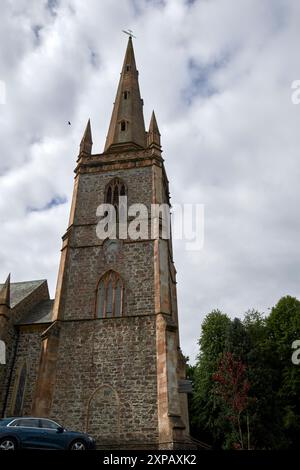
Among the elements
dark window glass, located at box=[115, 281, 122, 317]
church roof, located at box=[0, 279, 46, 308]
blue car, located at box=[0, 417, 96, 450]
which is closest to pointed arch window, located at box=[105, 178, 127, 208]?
dark window glass, located at box=[115, 281, 122, 317]

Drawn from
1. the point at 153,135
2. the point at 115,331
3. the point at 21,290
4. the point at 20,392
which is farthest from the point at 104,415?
the point at 153,135

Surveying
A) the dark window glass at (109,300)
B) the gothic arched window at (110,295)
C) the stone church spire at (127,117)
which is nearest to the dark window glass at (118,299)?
the gothic arched window at (110,295)

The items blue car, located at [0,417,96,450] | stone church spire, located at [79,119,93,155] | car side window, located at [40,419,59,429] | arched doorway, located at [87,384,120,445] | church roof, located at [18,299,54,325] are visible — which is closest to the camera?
blue car, located at [0,417,96,450]

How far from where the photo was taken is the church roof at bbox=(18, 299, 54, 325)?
24438 mm

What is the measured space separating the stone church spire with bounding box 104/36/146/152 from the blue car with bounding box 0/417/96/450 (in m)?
21.7

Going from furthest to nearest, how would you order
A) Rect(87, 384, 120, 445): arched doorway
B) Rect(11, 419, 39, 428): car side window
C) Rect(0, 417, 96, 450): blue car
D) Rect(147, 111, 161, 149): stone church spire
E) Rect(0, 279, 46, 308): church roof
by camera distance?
1. Rect(147, 111, 161, 149): stone church spire
2. Rect(0, 279, 46, 308): church roof
3. Rect(87, 384, 120, 445): arched doorway
4. Rect(11, 419, 39, 428): car side window
5. Rect(0, 417, 96, 450): blue car

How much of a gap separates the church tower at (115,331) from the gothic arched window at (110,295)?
0.05 m

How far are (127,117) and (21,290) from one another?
15217 mm

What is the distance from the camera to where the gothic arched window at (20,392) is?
70.2 ft

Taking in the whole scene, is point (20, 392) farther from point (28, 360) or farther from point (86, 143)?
point (86, 143)

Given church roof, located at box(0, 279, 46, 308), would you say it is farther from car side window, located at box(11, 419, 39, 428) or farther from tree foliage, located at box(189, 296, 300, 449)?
car side window, located at box(11, 419, 39, 428)

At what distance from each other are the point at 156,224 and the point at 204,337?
17559 millimetres

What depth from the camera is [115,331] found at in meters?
20.7

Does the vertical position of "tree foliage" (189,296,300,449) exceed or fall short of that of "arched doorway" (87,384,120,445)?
it exceeds it
